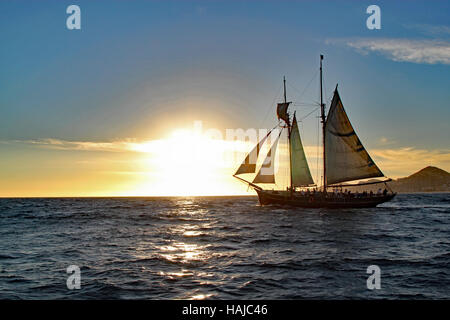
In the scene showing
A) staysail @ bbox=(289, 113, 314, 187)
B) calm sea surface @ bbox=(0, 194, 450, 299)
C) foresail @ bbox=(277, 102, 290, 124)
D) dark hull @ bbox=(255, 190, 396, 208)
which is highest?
foresail @ bbox=(277, 102, 290, 124)

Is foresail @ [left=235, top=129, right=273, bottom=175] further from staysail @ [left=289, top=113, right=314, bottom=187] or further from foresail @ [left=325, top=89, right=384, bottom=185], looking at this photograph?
foresail @ [left=325, top=89, right=384, bottom=185]

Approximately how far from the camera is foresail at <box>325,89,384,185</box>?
64.2 m

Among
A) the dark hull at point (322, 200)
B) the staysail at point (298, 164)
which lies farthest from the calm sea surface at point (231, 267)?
the staysail at point (298, 164)

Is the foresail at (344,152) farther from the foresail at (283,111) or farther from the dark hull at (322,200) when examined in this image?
the foresail at (283,111)

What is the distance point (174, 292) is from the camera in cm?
1399

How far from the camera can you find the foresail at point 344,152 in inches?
2530

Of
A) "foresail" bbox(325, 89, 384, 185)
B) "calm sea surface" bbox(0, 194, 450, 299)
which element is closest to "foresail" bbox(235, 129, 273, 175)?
"foresail" bbox(325, 89, 384, 185)

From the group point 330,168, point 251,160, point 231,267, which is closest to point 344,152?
point 330,168

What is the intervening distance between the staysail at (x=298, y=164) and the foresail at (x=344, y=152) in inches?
168

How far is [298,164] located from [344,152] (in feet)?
29.2
